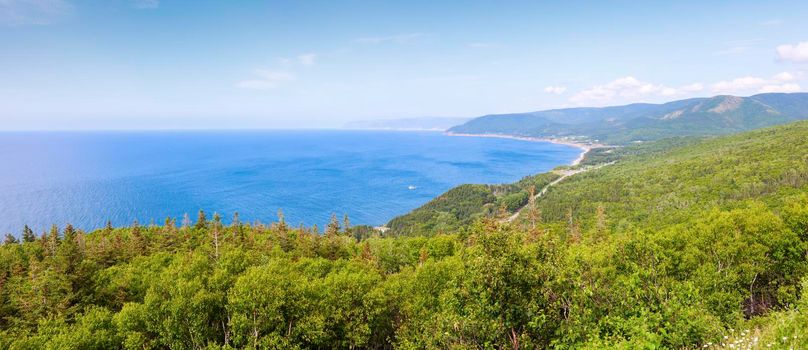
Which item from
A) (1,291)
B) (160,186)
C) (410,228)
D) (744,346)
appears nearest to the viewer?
(744,346)

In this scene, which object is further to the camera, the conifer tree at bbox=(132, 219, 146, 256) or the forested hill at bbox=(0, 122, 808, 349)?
the conifer tree at bbox=(132, 219, 146, 256)

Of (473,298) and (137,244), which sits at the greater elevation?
(473,298)

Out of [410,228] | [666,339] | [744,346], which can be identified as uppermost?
[744,346]

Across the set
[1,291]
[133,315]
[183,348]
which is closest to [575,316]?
[183,348]

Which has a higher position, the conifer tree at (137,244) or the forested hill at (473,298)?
the forested hill at (473,298)

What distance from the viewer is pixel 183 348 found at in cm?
2259

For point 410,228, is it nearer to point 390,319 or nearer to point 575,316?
point 390,319

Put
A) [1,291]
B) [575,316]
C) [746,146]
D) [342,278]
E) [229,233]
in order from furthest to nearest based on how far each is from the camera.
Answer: [746,146]
[229,233]
[1,291]
[342,278]
[575,316]

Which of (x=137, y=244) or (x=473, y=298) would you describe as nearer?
(x=473, y=298)

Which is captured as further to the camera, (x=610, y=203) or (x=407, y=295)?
(x=610, y=203)

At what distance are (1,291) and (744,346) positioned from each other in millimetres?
55125

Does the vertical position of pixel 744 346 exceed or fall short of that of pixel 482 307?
it exceeds it

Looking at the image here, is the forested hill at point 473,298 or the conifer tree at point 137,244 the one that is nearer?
the forested hill at point 473,298

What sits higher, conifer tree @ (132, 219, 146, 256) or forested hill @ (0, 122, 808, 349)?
forested hill @ (0, 122, 808, 349)
